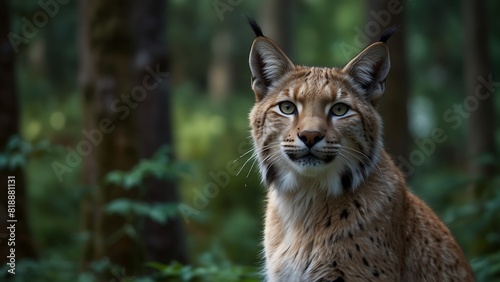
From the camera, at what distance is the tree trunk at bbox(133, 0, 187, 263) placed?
1112cm

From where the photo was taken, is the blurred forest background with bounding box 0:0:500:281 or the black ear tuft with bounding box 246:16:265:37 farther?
the blurred forest background with bounding box 0:0:500:281

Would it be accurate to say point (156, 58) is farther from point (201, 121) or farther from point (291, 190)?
point (201, 121)

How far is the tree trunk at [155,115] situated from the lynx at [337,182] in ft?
17.3

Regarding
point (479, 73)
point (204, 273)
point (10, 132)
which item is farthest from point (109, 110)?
point (479, 73)

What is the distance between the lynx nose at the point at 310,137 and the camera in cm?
528

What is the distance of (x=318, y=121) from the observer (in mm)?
5398

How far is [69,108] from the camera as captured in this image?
20406mm

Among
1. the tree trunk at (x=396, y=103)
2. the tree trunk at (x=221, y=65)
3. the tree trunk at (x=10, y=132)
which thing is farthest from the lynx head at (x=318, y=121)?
the tree trunk at (x=221, y=65)

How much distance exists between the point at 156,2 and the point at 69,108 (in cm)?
951

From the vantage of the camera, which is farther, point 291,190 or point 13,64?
point 13,64

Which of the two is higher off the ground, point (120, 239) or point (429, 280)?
point (120, 239)

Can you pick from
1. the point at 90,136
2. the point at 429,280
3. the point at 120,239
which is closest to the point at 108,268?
the point at 120,239
